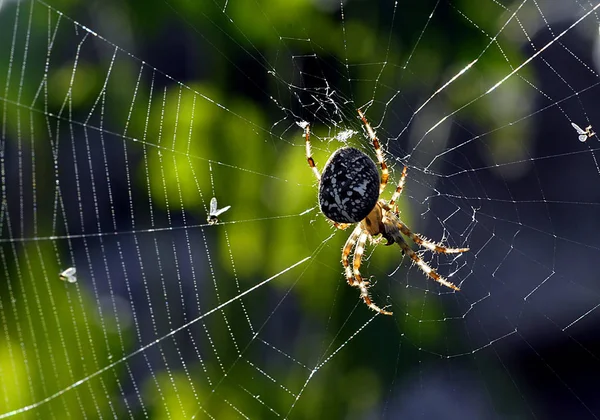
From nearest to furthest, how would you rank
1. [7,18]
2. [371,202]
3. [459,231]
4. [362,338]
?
[371,202]
[362,338]
[7,18]
[459,231]

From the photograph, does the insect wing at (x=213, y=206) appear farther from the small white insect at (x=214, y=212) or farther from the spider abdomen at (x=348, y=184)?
the spider abdomen at (x=348, y=184)

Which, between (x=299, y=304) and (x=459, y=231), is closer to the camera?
(x=299, y=304)

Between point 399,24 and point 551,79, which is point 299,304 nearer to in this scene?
point 399,24

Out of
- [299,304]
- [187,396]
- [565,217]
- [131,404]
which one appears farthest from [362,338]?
[565,217]

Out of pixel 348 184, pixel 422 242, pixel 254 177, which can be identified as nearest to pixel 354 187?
pixel 348 184

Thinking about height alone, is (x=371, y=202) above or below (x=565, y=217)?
above

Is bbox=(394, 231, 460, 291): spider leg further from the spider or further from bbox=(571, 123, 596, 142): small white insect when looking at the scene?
bbox=(571, 123, 596, 142): small white insect

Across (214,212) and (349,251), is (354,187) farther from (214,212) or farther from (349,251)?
(214,212)
